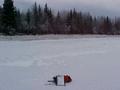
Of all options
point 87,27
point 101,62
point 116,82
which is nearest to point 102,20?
point 87,27

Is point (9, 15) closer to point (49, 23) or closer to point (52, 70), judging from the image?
point (49, 23)

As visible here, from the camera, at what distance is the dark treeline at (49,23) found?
2445cm

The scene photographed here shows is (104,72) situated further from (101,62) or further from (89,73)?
(101,62)

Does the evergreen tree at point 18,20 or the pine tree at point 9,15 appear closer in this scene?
the pine tree at point 9,15

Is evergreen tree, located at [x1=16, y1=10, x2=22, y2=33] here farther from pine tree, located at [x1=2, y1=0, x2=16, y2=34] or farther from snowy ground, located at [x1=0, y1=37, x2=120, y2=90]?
snowy ground, located at [x1=0, y1=37, x2=120, y2=90]

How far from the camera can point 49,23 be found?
30.1m

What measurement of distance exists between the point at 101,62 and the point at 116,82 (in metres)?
2.38

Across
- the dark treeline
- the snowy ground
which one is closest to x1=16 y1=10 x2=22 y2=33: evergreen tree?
the dark treeline

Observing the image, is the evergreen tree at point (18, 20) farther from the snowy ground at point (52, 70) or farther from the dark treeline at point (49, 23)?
the snowy ground at point (52, 70)

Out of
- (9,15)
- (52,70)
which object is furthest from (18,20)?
(52,70)

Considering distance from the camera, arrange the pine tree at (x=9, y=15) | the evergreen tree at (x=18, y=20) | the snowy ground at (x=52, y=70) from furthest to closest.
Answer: the evergreen tree at (x=18, y=20), the pine tree at (x=9, y=15), the snowy ground at (x=52, y=70)

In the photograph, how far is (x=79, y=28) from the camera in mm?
30750

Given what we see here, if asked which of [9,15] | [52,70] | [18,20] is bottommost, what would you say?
[52,70]

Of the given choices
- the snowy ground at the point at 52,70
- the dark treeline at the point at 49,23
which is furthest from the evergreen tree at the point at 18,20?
the snowy ground at the point at 52,70
